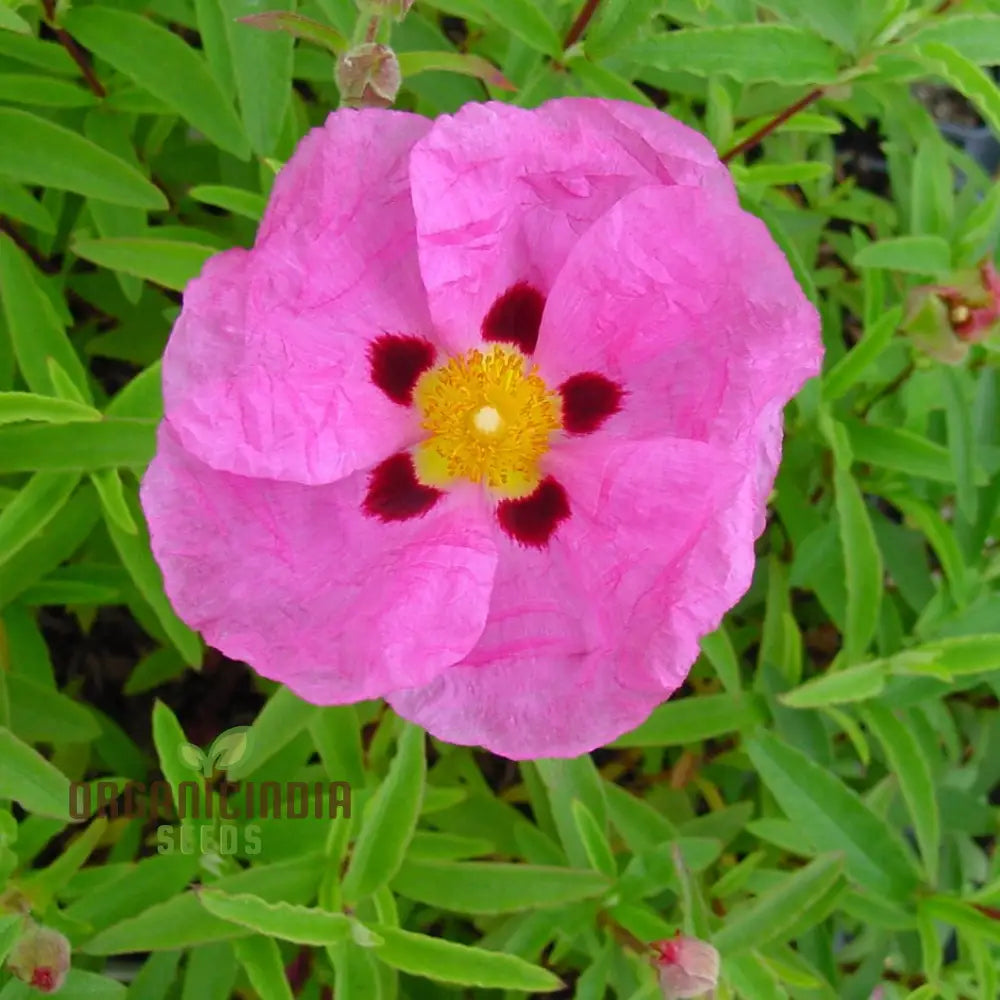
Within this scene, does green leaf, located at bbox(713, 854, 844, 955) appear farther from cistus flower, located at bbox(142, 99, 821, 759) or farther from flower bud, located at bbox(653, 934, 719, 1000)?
cistus flower, located at bbox(142, 99, 821, 759)

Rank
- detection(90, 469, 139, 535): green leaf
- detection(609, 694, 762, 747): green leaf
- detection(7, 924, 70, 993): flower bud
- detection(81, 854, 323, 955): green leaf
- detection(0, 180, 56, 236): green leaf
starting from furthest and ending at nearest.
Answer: detection(609, 694, 762, 747): green leaf
detection(0, 180, 56, 236): green leaf
detection(90, 469, 139, 535): green leaf
detection(81, 854, 323, 955): green leaf
detection(7, 924, 70, 993): flower bud

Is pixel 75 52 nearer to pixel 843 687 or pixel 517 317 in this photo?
pixel 517 317

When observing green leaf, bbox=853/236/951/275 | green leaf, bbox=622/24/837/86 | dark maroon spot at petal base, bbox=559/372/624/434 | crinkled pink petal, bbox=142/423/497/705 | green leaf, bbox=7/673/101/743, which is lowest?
green leaf, bbox=7/673/101/743

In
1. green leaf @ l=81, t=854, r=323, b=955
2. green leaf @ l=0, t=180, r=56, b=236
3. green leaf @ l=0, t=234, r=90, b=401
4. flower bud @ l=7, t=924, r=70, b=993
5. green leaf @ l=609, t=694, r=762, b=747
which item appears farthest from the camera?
green leaf @ l=609, t=694, r=762, b=747

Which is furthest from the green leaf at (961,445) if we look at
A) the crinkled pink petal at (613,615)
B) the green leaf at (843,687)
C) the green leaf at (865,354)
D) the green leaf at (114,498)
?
the green leaf at (114,498)

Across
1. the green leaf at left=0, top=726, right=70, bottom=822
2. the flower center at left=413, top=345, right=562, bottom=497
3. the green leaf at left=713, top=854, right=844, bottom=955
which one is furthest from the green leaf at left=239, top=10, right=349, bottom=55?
the green leaf at left=713, top=854, right=844, bottom=955

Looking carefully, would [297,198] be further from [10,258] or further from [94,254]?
[10,258]

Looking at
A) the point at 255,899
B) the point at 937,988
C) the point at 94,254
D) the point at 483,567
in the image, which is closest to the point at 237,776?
the point at 255,899

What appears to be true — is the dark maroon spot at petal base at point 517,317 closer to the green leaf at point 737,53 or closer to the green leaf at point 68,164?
the green leaf at point 737,53
